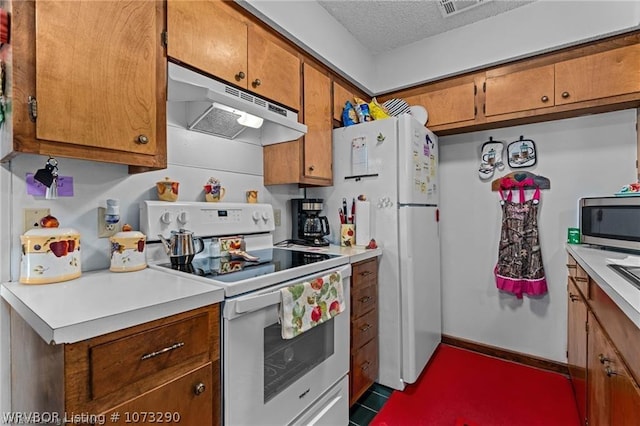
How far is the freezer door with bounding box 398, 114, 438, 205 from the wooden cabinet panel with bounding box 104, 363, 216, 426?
1.51m

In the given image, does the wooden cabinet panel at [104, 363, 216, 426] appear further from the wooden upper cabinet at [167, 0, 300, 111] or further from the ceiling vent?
the ceiling vent

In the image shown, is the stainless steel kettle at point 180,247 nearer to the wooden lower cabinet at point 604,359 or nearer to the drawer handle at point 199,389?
the drawer handle at point 199,389

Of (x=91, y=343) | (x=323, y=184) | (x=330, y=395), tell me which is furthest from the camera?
(x=323, y=184)

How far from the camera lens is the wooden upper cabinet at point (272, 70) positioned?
5.56 feet

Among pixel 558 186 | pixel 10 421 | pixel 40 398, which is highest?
pixel 558 186

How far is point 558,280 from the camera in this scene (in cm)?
231

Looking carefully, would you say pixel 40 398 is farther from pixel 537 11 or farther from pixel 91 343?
pixel 537 11

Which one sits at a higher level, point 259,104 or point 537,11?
point 537,11

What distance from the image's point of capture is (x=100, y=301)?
2.85 feet

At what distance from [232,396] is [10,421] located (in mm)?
850

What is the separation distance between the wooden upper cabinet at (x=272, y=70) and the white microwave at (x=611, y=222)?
190cm

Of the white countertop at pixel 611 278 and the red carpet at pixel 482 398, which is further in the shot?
the red carpet at pixel 482 398

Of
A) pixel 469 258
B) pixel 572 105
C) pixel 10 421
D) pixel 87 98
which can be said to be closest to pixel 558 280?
pixel 469 258

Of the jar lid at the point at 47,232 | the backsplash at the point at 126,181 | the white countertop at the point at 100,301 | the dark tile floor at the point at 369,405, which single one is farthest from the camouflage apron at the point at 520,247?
the jar lid at the point at 47,232
